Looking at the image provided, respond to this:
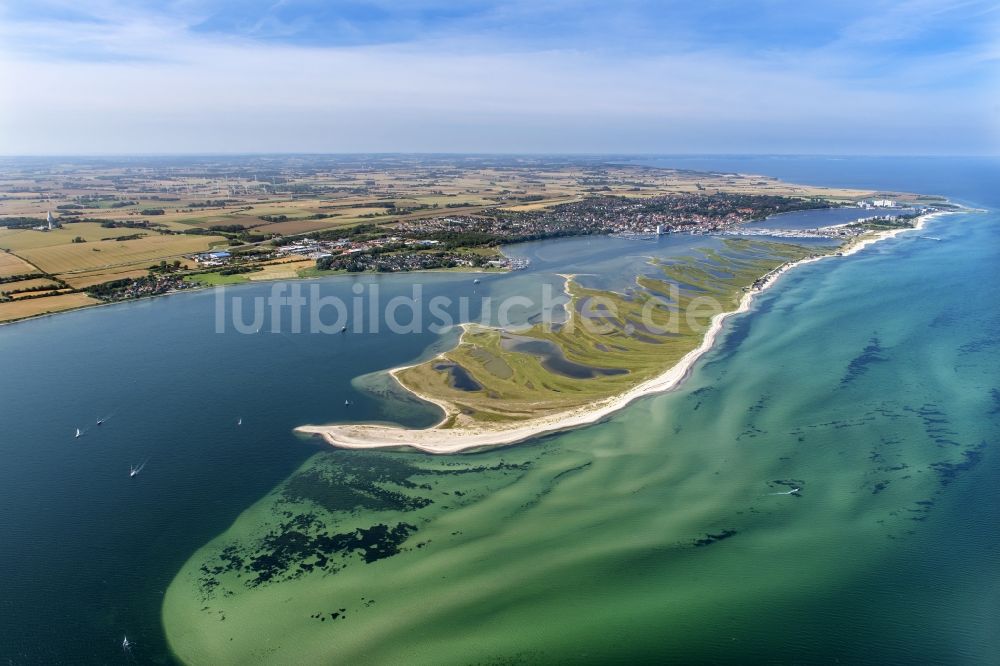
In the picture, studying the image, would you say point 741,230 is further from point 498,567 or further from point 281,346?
point 498,567

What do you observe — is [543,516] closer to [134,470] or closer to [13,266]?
[134,470]

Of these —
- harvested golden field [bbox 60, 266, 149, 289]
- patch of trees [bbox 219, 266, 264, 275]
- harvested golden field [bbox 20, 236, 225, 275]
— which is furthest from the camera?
harvested golden field [bbox 20, 236, 225, 275]

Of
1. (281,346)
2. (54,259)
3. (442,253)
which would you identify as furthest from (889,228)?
(54,259)

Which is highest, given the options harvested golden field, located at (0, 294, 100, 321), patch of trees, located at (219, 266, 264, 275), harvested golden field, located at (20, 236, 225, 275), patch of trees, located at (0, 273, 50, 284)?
harvested golden field, located at (20, 236, 225, 275)

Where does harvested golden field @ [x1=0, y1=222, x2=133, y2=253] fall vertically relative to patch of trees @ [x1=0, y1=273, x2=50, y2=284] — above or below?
above

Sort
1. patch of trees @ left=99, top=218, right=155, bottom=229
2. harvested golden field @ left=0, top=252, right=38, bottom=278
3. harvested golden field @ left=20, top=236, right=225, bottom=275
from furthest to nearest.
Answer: patch of trees @ left=99, top=218, right=155, bottom=229 → harvested golden field @ left=20, top=236, right=225, bottom=275 → harvested golden field @ left=0, top=252, right=38, bottom=278

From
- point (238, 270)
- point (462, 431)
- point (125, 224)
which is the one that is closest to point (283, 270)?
point (238, 270)

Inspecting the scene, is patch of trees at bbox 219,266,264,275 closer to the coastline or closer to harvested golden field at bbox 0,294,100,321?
harvested golden field at bbox 0,294,100,321

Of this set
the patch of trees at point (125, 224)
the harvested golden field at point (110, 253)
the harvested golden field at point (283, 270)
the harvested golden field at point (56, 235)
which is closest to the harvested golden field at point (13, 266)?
the harvested golden field at point (110, 253)

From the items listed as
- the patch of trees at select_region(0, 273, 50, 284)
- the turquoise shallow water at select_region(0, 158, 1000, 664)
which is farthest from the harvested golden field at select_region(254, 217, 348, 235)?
the turquoise shallow water at select_region(0, 158, 1000, 664)
